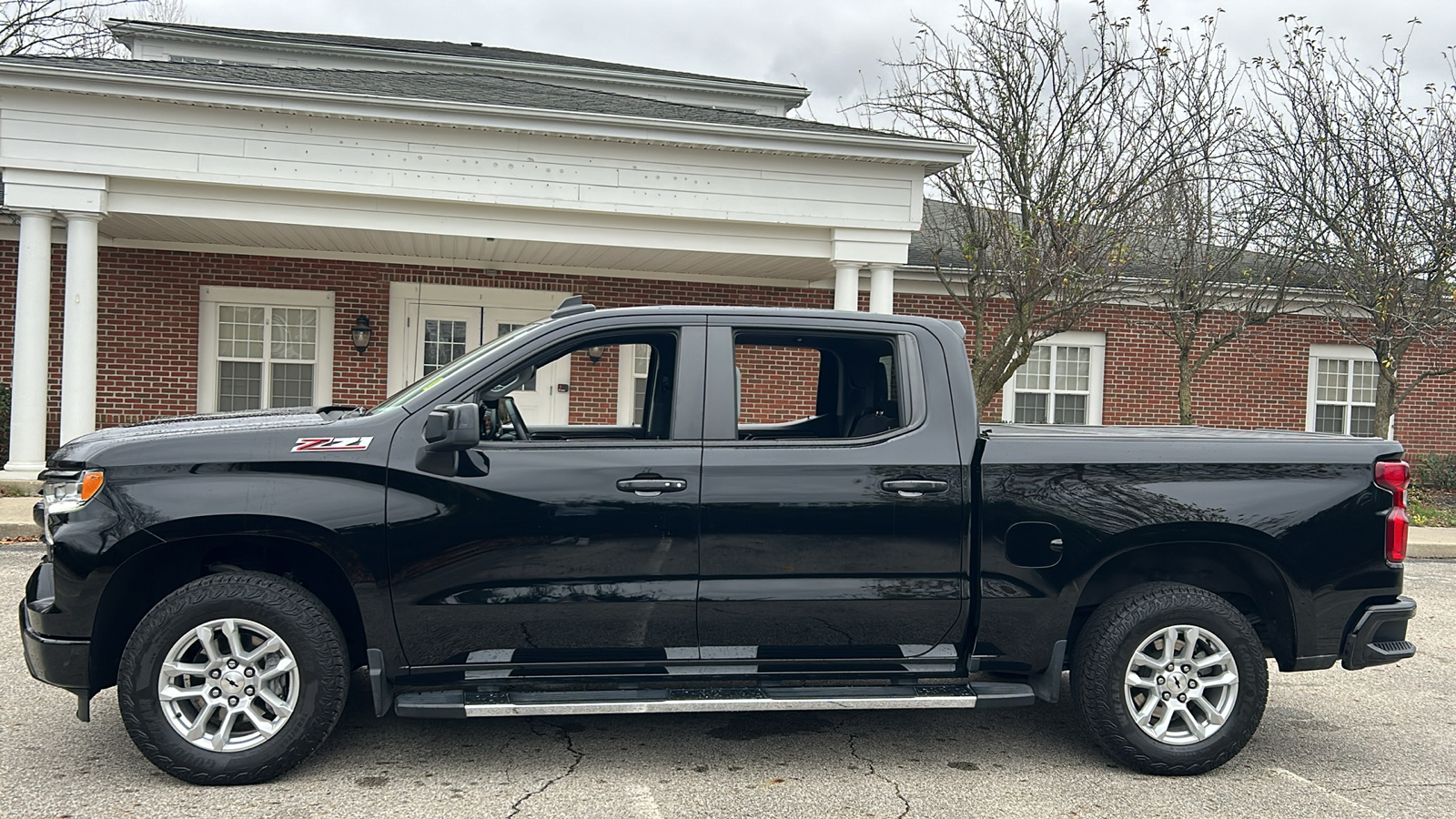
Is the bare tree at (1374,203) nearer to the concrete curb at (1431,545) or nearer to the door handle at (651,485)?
the concrete curb at (1431,545)

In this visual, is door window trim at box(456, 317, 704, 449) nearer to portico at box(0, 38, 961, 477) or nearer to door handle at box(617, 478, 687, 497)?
door handle at box(617, 478, 687, 497)

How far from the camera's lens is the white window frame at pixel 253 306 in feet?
45.5

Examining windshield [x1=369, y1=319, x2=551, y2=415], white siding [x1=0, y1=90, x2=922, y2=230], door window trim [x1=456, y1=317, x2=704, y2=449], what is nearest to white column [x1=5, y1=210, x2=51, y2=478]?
white siding [x1=0, y1=90, x2=922, y2=230]

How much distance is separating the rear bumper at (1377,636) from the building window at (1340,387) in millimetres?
14887

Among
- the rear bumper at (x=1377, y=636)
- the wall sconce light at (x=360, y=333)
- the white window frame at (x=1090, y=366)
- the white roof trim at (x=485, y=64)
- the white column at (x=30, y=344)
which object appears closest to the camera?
the rear bumper at (x=1377, y=636)

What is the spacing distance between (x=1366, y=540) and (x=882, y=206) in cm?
901

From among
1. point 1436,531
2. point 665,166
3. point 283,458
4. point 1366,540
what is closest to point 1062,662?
point 1366,540

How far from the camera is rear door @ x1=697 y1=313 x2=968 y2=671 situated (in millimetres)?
4020

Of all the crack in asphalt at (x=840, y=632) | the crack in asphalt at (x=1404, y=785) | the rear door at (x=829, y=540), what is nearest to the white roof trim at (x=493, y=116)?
the rear door at (x=829, y=540)

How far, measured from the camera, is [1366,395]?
18062mm

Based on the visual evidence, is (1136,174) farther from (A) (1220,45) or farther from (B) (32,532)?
(B) (32,532)

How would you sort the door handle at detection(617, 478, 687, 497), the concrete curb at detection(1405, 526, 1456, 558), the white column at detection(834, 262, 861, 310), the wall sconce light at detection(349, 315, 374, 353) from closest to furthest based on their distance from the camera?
the door handle at detection(617, 478, 687, 497)
the concrete curb at detection(1405, 526, 1456, 558)
the white column at detection(834, 262, 861, 310)
the wall sconce light at detection(349, 315, 374, 353)

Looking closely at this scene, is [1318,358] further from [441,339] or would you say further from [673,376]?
[673,376]

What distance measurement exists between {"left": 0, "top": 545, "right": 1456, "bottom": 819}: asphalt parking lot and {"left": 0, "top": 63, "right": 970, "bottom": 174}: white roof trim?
296 inches
